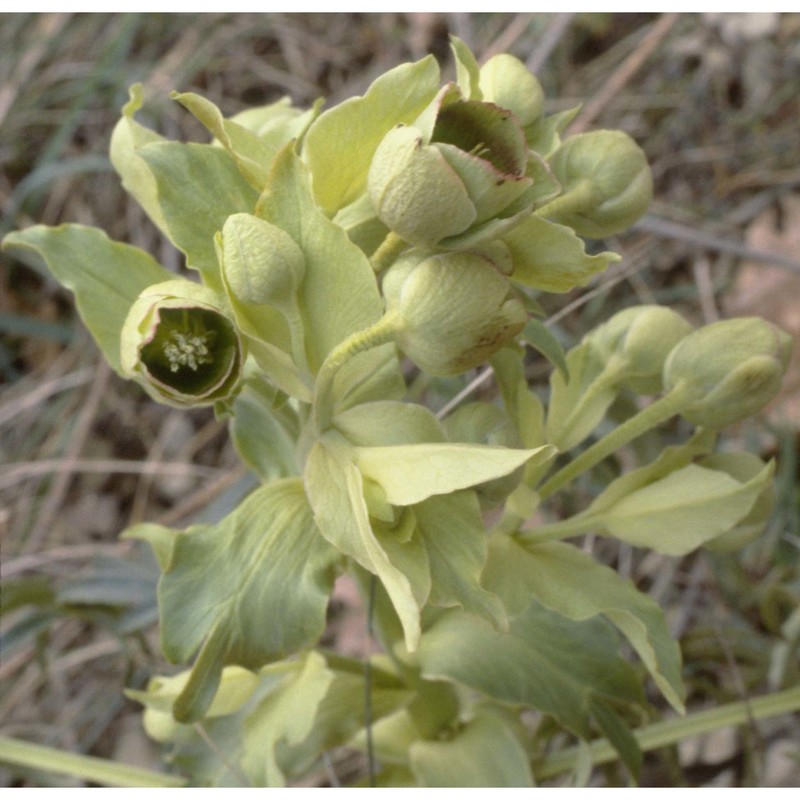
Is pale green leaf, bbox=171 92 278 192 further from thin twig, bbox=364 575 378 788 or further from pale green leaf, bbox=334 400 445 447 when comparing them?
thin twig, bbox=364 575 378 788

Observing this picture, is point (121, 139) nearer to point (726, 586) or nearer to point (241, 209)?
point (241, 209)

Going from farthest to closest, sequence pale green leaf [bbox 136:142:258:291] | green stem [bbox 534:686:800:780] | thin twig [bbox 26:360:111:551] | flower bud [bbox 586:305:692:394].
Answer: thin twig [bbox 26:360:111:551]
green stem [bbox 534:686:800:780]
flower bud [bbox 586:305:692:394]
pale green leaf [bbox 136:142:258:291]

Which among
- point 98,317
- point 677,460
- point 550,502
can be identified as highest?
point 98,317

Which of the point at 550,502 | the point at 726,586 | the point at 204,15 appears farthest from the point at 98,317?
the point at 204,15

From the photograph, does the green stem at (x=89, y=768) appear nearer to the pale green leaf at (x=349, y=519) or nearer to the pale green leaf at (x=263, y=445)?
the pale green leaf at (x=263, y=445)

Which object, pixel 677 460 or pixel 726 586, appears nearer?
pixel 677 460

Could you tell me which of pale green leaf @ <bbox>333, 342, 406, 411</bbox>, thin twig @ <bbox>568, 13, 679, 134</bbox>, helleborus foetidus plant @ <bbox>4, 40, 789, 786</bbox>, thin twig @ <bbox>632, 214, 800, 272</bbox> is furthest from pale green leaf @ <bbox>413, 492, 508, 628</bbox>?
thin twig @ <bbox>568, 13, 679, 134</bbox>

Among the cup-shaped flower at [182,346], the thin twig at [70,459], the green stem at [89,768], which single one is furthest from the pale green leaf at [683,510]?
the thin twig at [70,459]
